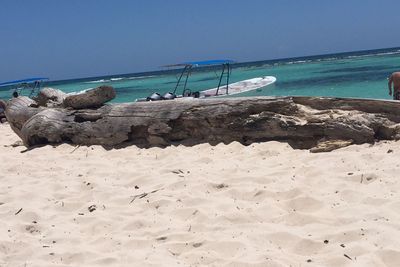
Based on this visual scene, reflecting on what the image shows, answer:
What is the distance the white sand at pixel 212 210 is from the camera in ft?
9.17

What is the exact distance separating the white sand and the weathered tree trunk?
0.28 meters

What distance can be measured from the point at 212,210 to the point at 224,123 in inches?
92.2

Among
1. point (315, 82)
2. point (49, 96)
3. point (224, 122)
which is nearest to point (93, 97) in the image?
point (224, 122)

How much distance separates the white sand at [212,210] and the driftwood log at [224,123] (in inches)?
10.2

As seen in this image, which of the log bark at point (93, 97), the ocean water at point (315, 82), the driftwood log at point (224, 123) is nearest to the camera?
the driftwood log at point (224, 123)

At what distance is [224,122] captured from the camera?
5.73 m

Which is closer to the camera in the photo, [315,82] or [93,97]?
[93,97]

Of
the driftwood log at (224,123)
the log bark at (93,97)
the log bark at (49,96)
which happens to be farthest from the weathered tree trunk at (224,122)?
the log bark at (49,96)

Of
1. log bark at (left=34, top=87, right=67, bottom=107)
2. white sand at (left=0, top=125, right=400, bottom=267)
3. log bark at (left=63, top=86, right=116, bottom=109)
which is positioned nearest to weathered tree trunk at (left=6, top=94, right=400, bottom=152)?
log bark at (left=63, top=86, right=116, bottom=109)

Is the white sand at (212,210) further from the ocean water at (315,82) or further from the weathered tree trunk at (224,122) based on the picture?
the ocean water at (315,82)

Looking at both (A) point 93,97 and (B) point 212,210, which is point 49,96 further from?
(B) point 212,210

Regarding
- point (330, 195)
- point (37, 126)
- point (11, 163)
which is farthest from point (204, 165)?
point (37, 126)

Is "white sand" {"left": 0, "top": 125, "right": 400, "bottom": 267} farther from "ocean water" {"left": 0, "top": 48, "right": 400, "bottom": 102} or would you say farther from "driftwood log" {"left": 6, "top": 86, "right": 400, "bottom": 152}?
"ocean water" {"left": 0, "top": 48, "right": 400, "bottom": 102}

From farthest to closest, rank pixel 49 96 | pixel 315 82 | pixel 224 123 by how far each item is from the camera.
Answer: pixel 315 82 → pixel 49 96 → pixel 224 123
